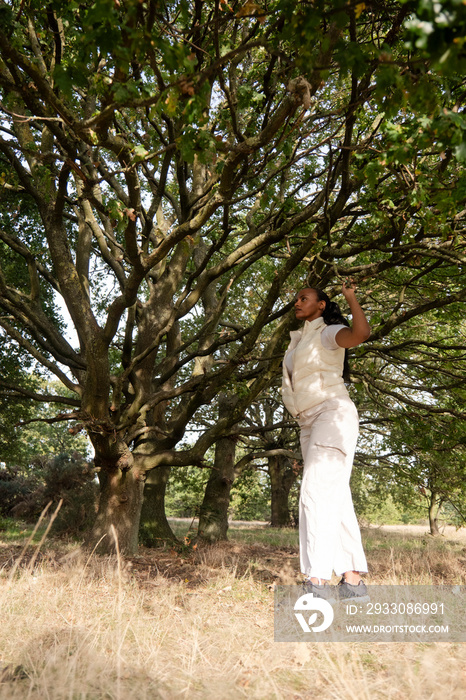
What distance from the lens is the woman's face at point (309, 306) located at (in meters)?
4.47

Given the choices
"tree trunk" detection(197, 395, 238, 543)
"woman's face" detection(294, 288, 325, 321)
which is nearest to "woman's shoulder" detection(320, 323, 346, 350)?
"woman's face" detection(294, 288, 325, 321)

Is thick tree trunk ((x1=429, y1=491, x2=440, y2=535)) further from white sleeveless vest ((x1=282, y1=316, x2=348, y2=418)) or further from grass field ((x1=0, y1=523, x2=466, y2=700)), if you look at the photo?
grass field ((x1=0, y1=523, x2=466, y2=700))

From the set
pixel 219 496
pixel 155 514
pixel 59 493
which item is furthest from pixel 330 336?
pixel 59 493

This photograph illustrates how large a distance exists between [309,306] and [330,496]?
1687 millimetres

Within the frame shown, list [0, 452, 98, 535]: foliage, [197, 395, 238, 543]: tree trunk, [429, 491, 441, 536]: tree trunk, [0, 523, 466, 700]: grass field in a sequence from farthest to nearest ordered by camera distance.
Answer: [429, 491, 441, 536]: tree trunk < [0, 452, 98, 535]: foliage < [197, 395, 238, 543]: tree trunk < [0, 523, 466, 700]: grass field

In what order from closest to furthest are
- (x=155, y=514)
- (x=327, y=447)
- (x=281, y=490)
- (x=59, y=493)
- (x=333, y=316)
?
(x=327, y=447), (x=333, y=316), (x=155, y=514), (x=59, y=493), (x=281, y=490)

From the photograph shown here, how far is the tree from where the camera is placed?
3066mm

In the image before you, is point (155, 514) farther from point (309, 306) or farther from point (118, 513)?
point (309, 306)

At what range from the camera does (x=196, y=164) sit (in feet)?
25.7

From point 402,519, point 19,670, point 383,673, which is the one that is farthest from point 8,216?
point 402,519

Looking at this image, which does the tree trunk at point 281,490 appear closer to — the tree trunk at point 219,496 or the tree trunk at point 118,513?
the tree trunk at point 219,496

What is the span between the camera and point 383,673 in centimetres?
254

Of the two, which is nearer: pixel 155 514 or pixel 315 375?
pixel 315 375

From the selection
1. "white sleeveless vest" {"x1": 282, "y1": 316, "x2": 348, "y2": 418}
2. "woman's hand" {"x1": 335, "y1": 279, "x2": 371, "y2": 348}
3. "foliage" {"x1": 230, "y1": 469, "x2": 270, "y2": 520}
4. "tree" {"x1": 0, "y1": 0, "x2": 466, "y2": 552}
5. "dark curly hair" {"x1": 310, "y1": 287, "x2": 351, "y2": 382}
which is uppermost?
"tree" {"x1": 0, "y1": 0, "x2": 466, "y2": 552}
